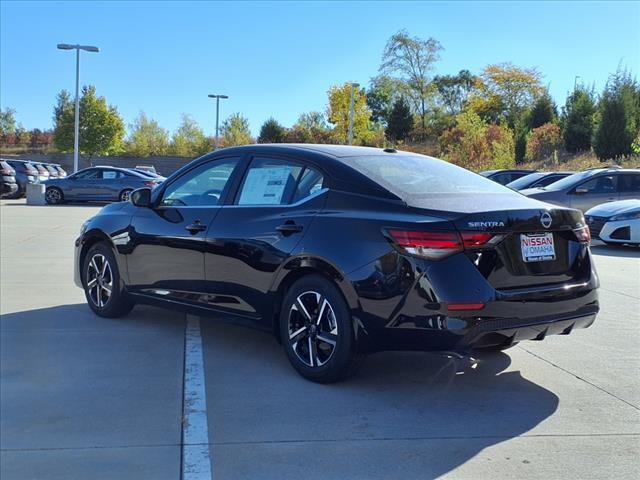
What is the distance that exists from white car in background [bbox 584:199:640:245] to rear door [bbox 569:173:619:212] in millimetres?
1524

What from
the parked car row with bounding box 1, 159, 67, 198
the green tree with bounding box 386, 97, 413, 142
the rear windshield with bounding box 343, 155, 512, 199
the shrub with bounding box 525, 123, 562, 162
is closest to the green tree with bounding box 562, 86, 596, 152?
the shrub with bounding box 525, 123, 562, 162

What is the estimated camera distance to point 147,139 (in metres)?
67.4

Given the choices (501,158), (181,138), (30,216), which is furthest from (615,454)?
(181,138)

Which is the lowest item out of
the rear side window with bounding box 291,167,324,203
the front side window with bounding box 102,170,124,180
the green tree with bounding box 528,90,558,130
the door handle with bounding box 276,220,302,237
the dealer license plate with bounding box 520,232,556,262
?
the dealer license plate with bounding box 520,232,556,262

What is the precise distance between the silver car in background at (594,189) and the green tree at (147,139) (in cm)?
5110

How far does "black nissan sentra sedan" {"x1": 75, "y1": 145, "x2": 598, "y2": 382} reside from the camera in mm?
3951

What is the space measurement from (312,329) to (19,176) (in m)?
24.4

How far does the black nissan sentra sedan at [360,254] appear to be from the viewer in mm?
3951

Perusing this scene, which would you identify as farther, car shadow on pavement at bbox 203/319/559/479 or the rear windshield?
the rear windshield

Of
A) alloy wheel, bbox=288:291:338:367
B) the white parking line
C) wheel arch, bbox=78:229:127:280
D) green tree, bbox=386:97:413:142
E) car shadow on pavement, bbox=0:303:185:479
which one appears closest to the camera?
the white parking line

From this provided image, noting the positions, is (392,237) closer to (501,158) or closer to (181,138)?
(501,158)

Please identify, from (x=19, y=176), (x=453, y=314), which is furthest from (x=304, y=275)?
(x=19, y=176)

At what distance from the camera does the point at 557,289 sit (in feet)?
14.0

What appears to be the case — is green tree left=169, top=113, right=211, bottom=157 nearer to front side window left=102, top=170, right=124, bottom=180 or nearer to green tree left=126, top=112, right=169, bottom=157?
green tree left=126, top=112, right=169, bottom=157
